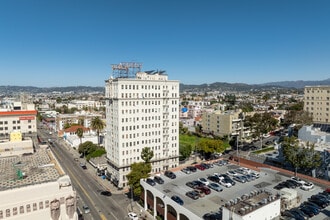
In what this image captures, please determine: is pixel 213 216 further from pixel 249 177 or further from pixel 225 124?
pixel 225 124

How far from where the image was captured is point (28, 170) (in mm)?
40000

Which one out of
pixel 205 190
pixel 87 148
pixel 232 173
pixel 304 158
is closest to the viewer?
pixel 205 190

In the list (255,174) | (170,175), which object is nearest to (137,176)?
(170,175)

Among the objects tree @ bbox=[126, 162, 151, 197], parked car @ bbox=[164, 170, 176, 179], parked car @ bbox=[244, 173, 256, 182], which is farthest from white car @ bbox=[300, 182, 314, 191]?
tree @ bbox=[126, 162, 151, 197]

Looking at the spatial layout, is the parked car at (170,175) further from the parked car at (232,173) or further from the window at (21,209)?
the window at (21,209)

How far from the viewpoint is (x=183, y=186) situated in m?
45.4

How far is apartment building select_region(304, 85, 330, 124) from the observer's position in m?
91.8

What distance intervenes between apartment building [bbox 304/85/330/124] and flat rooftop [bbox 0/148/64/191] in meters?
94.4

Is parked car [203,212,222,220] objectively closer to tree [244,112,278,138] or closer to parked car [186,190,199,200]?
parked car [186,190,199,200]

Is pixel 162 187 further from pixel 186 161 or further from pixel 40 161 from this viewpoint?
pixel 186 161

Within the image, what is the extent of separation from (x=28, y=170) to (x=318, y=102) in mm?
99431

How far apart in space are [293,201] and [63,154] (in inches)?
3173

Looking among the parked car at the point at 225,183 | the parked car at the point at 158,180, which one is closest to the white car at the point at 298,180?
the parked car at the point at 225,183

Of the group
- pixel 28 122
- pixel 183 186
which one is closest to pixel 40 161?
pixel 183 186
